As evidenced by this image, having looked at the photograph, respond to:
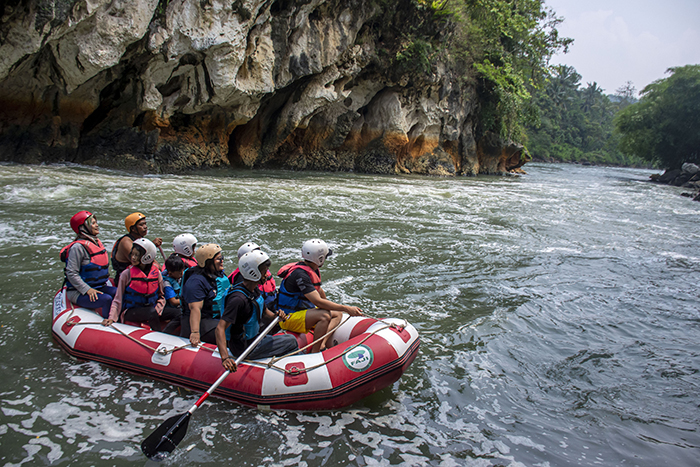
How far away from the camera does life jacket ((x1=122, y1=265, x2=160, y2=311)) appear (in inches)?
158

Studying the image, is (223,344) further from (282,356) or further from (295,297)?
(295,297)

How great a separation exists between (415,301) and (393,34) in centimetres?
1541

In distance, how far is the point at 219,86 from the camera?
505 inches

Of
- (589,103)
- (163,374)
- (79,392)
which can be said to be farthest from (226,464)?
(589,103)

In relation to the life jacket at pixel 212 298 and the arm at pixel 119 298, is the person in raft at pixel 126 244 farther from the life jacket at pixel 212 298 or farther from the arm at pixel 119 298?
the life jacket at pixel 212 298

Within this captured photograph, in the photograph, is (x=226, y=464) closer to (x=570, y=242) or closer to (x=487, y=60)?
(x=570, y=242)

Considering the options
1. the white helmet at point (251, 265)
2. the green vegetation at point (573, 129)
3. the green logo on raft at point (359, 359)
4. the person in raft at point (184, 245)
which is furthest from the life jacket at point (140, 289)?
the green vegetation at point (573, 129)

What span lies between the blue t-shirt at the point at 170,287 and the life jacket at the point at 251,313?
1.16 m

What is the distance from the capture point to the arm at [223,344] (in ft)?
10.3

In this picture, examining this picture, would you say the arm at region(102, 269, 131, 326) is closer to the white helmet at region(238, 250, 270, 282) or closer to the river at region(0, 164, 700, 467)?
the river at region(0, 164, 700, 467)

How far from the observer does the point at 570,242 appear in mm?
8805

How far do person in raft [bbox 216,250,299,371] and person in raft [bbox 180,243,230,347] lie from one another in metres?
0.35

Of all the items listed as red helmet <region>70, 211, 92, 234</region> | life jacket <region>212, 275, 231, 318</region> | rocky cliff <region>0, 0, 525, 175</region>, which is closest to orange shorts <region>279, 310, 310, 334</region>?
life jacket <region>212, 275, 231, 318</region>

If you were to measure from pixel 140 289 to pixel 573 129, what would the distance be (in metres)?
70.8
